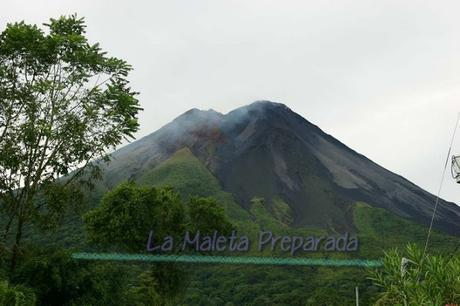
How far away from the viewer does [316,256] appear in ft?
347

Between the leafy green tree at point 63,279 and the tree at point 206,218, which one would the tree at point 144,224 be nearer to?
the tree at point 206,218

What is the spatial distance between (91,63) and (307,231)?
110514 millimetres

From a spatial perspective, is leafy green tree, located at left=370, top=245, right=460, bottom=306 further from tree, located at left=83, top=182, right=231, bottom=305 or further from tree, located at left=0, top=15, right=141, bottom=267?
tree, located at left=83, top=182, right=231, bottom=305

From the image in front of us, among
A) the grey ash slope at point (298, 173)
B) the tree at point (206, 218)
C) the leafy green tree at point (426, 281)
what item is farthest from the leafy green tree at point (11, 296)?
the grey ash slope at point (298, 173)

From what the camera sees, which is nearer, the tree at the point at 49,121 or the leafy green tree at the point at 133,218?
the tree at the point at 49,121

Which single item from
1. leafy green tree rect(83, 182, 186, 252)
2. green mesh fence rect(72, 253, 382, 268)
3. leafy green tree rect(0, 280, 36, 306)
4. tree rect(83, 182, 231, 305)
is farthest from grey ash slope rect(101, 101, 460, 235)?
leafy green tree rect(0, 280, 36, 306)

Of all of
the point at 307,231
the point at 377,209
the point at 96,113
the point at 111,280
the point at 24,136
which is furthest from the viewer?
the point at 377,209

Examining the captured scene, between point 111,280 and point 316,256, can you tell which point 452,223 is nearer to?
point 316,256

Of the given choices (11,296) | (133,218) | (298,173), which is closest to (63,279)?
(11,296)

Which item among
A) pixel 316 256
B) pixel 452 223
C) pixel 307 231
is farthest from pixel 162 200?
pixel 452 223

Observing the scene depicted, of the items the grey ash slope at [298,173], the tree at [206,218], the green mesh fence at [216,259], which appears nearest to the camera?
the green mesh fence at [216,259]

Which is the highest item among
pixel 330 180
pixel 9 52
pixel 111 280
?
pixel 330 180

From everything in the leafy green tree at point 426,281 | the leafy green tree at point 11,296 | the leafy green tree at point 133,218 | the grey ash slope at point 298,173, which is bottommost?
the leafy green tree at point 11,296

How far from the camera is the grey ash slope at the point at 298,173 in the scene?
152875mm
